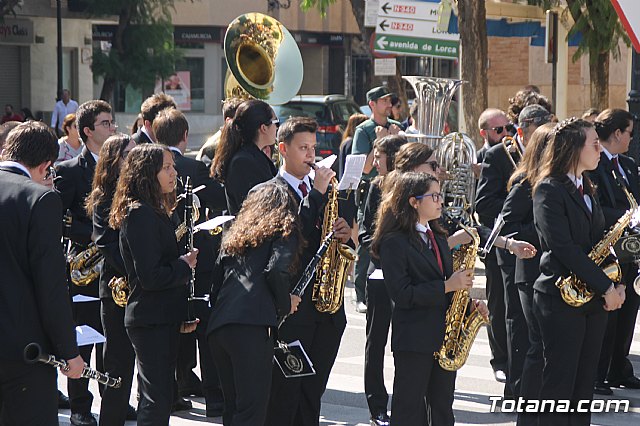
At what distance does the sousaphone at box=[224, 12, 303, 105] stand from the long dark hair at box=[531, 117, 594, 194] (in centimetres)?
372

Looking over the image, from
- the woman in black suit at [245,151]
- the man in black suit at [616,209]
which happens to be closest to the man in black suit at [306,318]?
the woman in black suit at [245,151]

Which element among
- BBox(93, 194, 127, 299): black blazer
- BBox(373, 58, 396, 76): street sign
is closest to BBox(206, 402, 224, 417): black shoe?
BBox(93, 194, 127, 299): black blazer

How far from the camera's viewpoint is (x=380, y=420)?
7.27 m

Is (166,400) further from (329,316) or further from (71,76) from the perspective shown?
(71,76)

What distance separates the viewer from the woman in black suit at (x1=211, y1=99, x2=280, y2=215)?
23.0ft

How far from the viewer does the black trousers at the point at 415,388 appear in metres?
5.98

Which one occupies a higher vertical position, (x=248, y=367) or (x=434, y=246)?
(x=434, y=246)

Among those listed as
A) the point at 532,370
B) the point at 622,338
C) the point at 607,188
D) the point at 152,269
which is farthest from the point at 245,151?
the point at 622,338

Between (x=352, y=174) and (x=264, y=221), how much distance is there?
2.99 feet

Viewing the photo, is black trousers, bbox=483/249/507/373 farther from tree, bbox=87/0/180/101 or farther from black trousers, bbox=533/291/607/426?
tree, bbox=87/0/180/101

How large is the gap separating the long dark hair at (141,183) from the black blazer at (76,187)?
3.85ft

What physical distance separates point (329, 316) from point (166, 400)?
1.01 m

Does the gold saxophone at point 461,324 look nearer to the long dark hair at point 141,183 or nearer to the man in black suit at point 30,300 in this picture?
the long dark hair at point 141,183

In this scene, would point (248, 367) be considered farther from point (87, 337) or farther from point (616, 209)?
point (616, 209)
